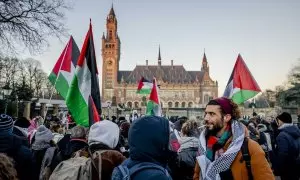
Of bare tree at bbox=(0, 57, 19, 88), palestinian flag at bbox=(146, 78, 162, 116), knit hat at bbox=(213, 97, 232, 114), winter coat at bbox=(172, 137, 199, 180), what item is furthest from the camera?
Answer: bare tree at bbox=(0, 57, 19, 88)

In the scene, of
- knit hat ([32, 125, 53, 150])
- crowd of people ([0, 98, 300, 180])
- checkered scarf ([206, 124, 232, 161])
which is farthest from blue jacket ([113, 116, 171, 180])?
knit hat ([32, 125, 53, 150])

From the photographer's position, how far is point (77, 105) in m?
5.08

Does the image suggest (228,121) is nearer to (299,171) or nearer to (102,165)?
(102,165)

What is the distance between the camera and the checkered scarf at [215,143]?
3.05m

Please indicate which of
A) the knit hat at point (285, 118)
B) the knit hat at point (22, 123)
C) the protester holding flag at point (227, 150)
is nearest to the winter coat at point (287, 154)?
the knit hat at point (285, 118)

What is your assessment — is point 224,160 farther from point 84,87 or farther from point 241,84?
point 241,84

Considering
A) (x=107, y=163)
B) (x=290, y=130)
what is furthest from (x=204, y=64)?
(x=107, y=163)

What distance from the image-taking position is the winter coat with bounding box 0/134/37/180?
3541mm

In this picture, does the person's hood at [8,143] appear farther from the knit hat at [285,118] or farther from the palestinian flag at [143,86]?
the palestinian flag at [143,86]

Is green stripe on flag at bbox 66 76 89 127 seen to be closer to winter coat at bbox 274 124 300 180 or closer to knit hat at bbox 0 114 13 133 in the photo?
knit hat at bbox 0 114 13 133

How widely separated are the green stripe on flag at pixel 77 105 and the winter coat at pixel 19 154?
138cm

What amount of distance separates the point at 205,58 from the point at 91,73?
114 meters

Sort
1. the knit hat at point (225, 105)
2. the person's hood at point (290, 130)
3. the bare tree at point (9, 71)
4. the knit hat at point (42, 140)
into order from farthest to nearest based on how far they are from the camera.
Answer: the bare tree at point (9, 71) < the person's hood at point (290, 130) < the knit hat at point (42, 140) < the knit hat at point (225, 105)

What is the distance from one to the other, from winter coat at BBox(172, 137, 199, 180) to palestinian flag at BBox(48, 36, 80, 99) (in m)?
2.79
